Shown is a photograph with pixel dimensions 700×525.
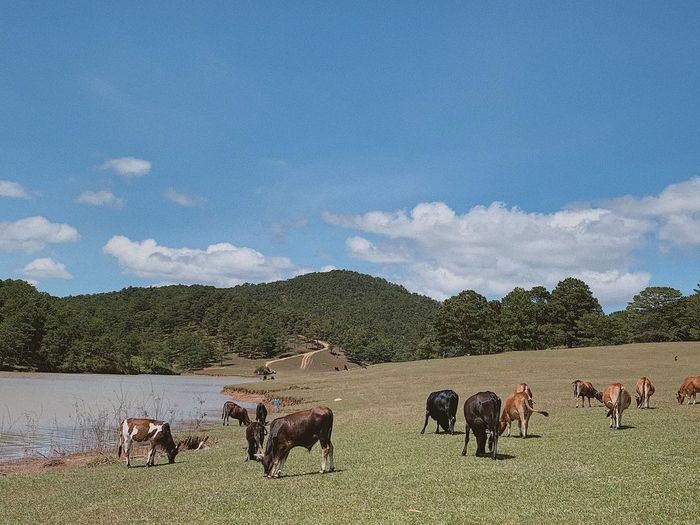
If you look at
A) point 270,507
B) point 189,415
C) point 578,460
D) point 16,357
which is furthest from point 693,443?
point 16,357

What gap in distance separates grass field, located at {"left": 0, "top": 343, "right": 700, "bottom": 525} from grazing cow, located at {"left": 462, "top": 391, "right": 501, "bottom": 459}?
0.60 meters

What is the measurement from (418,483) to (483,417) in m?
3.74

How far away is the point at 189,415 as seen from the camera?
1640 inches

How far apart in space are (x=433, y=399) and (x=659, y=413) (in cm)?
998

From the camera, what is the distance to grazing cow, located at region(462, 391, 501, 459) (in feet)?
51.3

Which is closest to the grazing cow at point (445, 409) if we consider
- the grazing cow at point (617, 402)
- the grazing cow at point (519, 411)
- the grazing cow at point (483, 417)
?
the grazing cow at point (519, 411)

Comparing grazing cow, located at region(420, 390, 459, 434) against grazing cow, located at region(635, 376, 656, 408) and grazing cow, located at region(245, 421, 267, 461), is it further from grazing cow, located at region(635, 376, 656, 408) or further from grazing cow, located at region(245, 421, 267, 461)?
grazing cow, located at region(635, 376, 656, 408)

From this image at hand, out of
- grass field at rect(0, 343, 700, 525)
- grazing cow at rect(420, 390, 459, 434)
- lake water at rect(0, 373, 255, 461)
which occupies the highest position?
grazing cow at rect(420, 390, 459, 434)

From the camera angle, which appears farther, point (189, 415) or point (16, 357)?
point (16, 357)

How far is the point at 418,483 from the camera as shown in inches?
501

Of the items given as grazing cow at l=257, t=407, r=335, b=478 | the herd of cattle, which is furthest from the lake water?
grazing cow at l=257, t=407, r=335, b=478

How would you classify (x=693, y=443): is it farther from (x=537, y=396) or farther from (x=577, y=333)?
(x=577, y=333)

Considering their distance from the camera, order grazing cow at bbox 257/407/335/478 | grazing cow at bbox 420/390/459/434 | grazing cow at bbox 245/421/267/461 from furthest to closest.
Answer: grazing cow at bbox 420/390/459/434
grazing cow at bbox 245/421/267/461
grazing cow at bbox 257/407/335/478

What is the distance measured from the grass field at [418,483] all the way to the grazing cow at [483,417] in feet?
1.97
